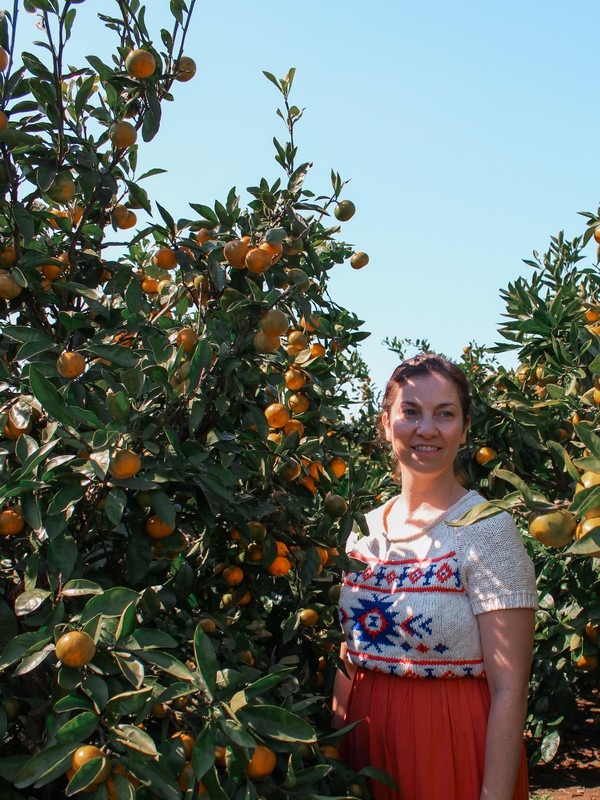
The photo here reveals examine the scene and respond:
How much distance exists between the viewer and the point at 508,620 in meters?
1.65

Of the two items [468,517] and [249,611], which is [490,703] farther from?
[468,517]

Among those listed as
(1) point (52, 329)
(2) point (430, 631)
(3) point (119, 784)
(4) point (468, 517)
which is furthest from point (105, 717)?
(1) point (52, 329)

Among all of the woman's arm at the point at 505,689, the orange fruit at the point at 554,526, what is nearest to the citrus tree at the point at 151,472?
the woman's arm at the point at 505,689

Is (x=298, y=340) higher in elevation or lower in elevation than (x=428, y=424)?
higher

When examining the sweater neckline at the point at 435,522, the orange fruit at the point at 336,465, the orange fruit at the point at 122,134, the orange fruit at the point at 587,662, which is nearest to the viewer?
the orange fruit at the point at 122,134

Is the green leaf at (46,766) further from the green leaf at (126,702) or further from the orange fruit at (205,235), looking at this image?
the orange fruit at (205,235)

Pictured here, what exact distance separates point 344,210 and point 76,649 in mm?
1438

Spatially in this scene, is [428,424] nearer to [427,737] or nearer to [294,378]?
[294,378]

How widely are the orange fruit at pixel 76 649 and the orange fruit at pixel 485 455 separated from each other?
1.90 meters

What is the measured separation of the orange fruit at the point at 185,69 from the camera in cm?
173

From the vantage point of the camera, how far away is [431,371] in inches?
77.4

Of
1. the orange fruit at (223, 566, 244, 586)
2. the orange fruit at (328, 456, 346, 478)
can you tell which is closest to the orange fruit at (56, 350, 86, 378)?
the orange fruit at (223, 566, 244, 586)

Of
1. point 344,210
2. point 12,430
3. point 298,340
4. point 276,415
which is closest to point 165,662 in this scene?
point 12,430

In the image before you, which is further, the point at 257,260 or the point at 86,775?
the point at 257,260
